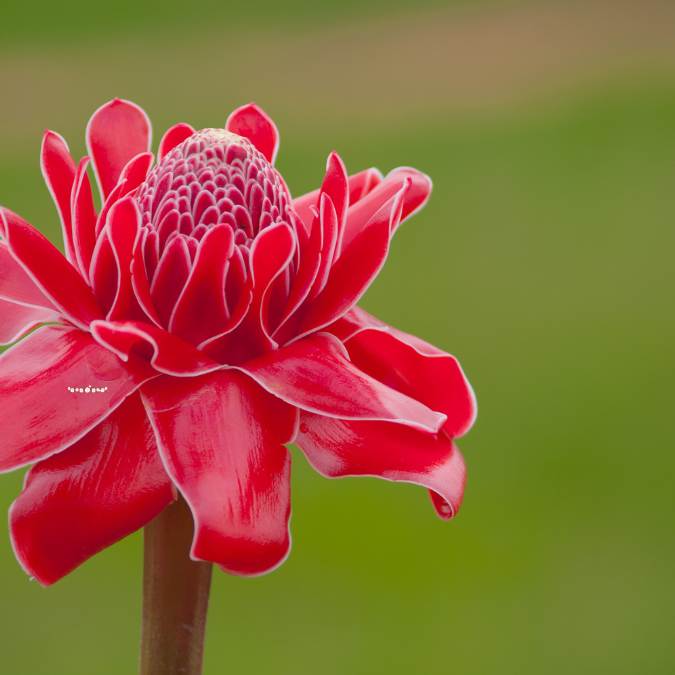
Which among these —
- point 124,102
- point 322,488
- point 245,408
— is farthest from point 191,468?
point 322,488

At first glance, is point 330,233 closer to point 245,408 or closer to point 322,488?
point 245,408

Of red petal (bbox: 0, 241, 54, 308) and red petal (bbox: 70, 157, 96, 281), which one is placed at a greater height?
red petal (bbox: 70, 157, 96, 281)

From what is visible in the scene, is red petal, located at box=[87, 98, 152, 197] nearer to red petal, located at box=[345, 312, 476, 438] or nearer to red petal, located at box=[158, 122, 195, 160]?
red petal, located at box=[158, 122, 195, 160]

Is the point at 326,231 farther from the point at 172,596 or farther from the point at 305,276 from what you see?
the point at 172,596

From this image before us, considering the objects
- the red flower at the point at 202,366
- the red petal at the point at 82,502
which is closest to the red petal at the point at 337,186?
the red flower at the point at 202,366

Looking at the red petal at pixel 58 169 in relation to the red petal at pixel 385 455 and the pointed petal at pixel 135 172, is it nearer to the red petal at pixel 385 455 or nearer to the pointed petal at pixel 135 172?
the pointed petal at pixel 135 172

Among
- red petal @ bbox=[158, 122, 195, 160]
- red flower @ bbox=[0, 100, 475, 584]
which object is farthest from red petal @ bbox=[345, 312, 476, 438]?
red petal @ bbox=[158, 122, 195, 160]
